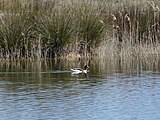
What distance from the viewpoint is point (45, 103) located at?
13.3 meters

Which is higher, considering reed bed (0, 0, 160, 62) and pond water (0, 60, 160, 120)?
reed bed (0, 0, 160, 62)

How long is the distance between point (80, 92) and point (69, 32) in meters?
9.26

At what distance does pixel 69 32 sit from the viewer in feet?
78.6

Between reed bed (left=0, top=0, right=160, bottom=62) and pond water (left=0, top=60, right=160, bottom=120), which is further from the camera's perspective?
reed bed (left=0, top=0, right=160, bottom=62)

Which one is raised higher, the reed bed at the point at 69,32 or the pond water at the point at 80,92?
the reed bed at the point at 69,32

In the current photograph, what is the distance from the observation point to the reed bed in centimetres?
2350

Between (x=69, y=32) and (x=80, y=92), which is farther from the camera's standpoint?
(x=69, y=32)

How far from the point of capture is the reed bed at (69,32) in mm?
23500

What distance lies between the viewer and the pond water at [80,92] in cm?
1205

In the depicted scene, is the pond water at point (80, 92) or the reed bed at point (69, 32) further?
the reed bed at point (69, 32)

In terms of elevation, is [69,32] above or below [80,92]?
above

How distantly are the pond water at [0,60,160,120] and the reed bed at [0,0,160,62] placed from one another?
1988 mm

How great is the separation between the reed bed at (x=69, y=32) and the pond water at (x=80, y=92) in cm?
199

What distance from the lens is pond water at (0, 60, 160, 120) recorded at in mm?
12055
